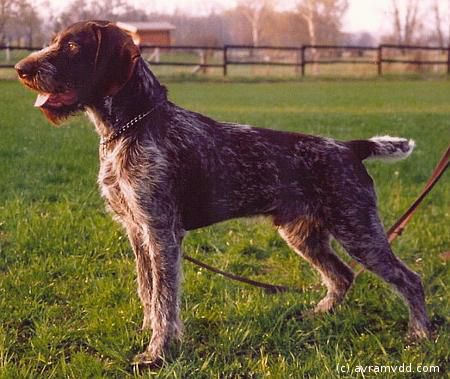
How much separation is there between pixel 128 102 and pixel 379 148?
184 centimetres

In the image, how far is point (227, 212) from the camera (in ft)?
14.1

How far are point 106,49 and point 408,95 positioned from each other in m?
22.7

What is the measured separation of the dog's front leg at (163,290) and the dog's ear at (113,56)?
0.99m

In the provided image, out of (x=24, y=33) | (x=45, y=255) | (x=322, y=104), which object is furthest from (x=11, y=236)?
(x=322, y=104)

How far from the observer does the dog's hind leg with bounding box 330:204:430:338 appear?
433cm

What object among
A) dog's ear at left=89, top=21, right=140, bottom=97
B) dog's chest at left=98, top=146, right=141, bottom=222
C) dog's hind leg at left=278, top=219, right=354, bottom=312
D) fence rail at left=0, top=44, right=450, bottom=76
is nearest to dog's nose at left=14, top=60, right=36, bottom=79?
dog's ear at left=89, top=21, right=140, bottom=97

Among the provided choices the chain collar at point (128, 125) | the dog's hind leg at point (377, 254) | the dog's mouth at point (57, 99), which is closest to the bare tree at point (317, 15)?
the dog's hind leg at point (377, 254)

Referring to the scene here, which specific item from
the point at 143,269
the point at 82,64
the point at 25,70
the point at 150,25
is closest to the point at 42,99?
the point at 25,70

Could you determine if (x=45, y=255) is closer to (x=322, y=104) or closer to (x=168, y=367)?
(x=168, y=367)

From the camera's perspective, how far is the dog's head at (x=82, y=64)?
3660 mm

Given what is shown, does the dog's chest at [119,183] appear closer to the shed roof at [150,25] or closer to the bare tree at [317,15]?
the shed roof at [150,25]

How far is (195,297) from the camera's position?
4.96 metres

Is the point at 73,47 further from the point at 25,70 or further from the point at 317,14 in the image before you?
the point at 317,14

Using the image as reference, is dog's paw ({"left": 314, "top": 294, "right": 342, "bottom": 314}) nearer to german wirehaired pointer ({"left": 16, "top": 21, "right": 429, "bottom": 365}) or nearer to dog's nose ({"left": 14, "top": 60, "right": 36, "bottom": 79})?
german wirehaired pointer ({"left": 16, "top": 21, "right": 429, "bottom": 365})
